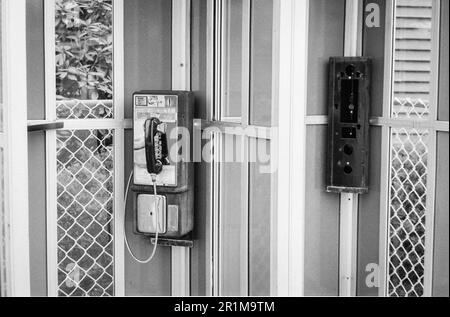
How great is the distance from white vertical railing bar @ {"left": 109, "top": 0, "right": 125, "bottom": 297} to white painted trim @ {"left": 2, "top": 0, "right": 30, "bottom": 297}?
1.08 metres

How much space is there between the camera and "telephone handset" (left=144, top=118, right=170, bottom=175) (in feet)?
11.6

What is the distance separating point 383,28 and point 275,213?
1.13 metres

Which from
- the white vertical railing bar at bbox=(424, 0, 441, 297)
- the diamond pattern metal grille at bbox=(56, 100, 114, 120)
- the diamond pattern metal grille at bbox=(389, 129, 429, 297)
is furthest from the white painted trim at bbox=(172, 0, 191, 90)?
the white vertical railing bar at bbox=(424, 0, 441, 297)

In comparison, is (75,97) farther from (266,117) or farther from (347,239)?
(347,239)

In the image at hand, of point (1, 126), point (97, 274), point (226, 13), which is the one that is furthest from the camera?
point (97, 274)

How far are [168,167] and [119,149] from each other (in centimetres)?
32

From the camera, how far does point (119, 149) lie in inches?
146

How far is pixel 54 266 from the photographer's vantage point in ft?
11.8

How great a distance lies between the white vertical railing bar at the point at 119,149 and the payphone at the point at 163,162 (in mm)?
118

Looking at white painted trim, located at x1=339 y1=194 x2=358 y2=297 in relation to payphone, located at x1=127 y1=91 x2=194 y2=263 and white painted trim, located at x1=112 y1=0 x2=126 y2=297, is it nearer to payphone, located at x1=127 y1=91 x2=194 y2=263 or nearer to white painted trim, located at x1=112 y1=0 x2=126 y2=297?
payphone, located at x1=127 y1=91 x2=194 y2=263

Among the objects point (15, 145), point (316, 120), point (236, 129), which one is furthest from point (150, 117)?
point (15, 145)

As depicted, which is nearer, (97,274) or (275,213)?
Answer: (275,213)

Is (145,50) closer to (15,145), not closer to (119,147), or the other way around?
(119,147)
